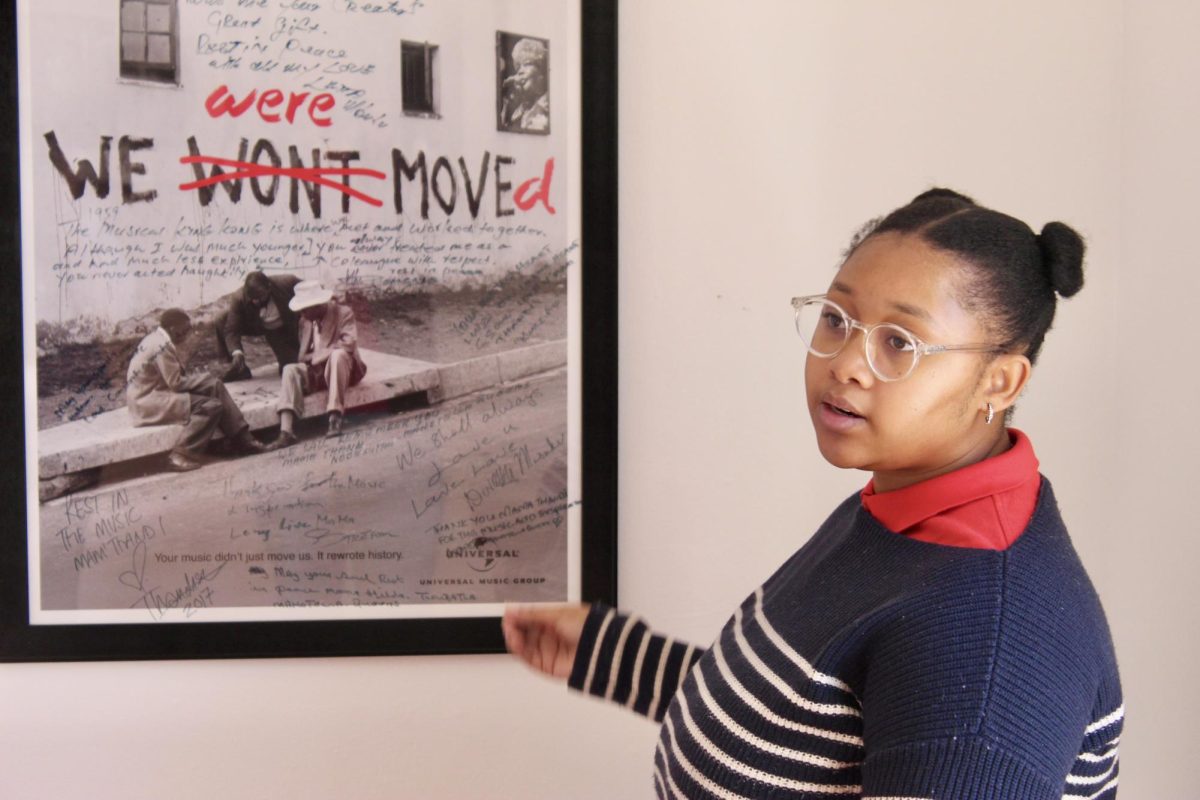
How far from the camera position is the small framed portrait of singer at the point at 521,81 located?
1438 mm

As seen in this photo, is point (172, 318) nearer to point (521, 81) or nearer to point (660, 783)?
point (521, 81)

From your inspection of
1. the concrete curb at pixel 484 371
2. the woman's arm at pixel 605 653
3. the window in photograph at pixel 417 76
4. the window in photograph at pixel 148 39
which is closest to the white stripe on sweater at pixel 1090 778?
the woman's arm at pixel 605 653

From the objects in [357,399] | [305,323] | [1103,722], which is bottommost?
[1103,722]

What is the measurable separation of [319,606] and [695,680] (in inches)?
28.6

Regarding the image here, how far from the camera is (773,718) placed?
773 millimetres

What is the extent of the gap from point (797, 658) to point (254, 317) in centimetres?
96

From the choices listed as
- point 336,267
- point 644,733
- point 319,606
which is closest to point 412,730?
point 319,606

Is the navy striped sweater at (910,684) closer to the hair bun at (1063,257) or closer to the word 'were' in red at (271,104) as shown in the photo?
the hair bun at (1063,257)

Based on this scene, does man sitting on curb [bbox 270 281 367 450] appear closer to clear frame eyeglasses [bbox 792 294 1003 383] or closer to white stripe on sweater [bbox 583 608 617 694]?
white stripe on sweater [bbox 583 608 617 694]

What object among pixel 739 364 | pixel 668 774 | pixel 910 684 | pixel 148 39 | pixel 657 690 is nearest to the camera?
pixel 910 684

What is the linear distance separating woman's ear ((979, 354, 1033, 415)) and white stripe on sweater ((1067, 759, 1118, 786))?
289 millimetres

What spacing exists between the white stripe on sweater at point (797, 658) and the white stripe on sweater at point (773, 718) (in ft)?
0.11

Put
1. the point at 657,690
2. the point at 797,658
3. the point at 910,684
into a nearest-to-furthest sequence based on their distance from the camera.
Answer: the point at 910,684
the point at 797,658
the point at 657,690

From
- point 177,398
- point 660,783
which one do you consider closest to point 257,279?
point 177,398
